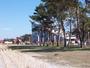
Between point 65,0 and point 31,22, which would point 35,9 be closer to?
point 31,22

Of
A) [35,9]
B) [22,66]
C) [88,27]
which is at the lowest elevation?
[22,66]

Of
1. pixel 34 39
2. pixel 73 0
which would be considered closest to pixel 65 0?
pixel 73 0

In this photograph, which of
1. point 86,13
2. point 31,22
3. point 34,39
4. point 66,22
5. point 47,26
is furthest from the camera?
point 34,39

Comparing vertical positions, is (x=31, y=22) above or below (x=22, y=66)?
above

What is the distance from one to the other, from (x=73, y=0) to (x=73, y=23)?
15.1 meters

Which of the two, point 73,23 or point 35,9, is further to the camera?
point 35,9

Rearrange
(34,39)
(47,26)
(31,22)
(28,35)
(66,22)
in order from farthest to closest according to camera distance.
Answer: (28,35) < (34,39) < (31,22) < (47,26) < (66,22)

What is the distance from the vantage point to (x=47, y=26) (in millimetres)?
103562

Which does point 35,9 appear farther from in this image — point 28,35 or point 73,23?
point 28,35

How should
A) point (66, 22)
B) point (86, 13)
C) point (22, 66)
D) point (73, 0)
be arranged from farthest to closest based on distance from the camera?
point (66, 22) < point (86, 13) < point (73, 0) < point (22, 66)

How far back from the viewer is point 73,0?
62156mm

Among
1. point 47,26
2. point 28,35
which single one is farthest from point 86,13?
point 28,35

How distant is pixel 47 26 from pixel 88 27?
1109 inches

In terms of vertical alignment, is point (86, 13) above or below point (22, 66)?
above
